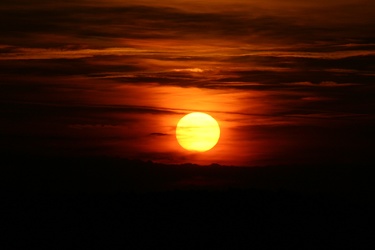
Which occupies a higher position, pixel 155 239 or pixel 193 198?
pixel 193 198

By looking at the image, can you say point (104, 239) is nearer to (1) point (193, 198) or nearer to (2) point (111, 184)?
(1) point (193, 198)

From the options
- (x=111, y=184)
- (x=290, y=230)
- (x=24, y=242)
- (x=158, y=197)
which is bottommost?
(x=24, y=242)

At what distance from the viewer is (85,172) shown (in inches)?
1126

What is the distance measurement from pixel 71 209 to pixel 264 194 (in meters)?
3.81

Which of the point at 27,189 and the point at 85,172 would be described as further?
the point at 85,172

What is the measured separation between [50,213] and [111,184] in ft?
20.1

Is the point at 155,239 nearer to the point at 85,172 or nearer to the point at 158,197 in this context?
the point at 158,197

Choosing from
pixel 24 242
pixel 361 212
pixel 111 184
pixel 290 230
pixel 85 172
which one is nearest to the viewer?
pixel 24 242

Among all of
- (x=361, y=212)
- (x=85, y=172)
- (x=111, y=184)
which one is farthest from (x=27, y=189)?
(x=361, y=212)

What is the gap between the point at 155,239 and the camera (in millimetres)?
18531

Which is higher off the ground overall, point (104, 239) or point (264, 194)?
point (264, 194)

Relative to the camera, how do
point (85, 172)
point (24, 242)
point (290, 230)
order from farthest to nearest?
point (85, 172) < point (290, 230) < point (24, 242)

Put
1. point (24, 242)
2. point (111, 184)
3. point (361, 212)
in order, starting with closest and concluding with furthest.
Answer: point (24, 242), point (361, 212), point (111, 184)

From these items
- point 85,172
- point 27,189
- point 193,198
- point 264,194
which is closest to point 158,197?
point 193,198
